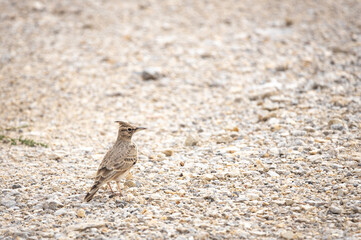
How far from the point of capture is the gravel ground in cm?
622

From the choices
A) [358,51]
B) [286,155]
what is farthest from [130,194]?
[358,51]

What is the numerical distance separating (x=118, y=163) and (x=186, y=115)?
159 inches

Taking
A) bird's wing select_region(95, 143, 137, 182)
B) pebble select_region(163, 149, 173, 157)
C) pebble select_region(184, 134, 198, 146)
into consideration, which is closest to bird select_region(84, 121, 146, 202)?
bird's wing select_region(95, 143, 137, 182)

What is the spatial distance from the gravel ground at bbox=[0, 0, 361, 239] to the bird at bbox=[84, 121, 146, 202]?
0.33 m

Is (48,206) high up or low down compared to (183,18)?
down

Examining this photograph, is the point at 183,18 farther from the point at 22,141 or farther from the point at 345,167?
the point at 345,167

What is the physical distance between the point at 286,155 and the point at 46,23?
11493 mm

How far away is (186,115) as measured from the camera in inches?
426

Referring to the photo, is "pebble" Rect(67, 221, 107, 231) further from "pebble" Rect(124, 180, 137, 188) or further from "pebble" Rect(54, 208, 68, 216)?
"pebble" Rect(124, 180, 137, 188)

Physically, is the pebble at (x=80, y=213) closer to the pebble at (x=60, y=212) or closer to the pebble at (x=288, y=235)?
the pebble at (x=60, y=212)

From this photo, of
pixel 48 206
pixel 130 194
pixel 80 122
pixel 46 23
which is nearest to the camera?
pixel 48 206

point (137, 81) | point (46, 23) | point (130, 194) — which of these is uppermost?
point (46, 23)

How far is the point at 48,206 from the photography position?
6.52 meters

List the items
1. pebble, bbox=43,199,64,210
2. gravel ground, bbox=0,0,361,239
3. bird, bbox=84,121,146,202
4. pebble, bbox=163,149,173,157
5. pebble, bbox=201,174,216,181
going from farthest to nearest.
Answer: pebble, bbox=163,149,173,157 → pebble, bbox=201,174,216,181 → bird, bbox=84,121,146,202 → pebble, bbox=43,199,64,210 → gravel ground, bbox=0,0,361,239
